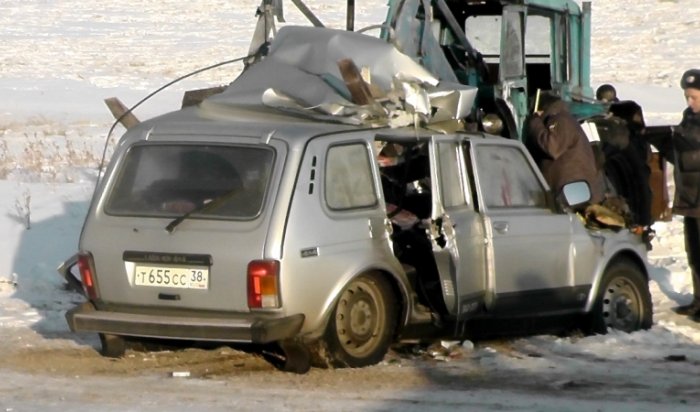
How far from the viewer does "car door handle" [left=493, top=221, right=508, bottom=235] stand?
31.8ft

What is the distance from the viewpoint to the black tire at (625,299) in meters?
10.6

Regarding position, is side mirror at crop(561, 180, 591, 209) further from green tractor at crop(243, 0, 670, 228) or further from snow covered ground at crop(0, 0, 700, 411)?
green tractor at crop(243, 0, 670, 228)

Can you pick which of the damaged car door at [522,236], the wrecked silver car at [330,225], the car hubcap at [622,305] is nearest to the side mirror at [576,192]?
the wrecked silver car at [330,225]

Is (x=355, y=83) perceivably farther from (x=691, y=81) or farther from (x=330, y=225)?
(x=691, y=81)

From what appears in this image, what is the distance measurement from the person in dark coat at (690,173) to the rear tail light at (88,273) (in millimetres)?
4757

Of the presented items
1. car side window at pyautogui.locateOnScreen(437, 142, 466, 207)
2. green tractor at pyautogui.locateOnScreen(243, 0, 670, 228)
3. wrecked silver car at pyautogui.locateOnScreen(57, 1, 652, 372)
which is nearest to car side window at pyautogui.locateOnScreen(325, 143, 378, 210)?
wrecked silver car at pyautogui.locateOnScreen(57, 1, 652, 372)

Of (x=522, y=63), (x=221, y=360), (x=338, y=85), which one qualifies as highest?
(x=522, y=63)

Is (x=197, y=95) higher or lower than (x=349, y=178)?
higher

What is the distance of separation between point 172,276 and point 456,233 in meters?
1.80

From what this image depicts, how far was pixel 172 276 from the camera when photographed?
340 inches

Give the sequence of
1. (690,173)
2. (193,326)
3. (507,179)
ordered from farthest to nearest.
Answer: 1. (690,173)
2. (507,179)
3. (193,326)

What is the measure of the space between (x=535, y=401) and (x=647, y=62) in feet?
102

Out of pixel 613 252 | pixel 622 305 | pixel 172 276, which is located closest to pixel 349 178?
pixel 172 276

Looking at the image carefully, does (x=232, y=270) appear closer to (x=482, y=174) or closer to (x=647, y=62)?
(x=482, y=174)
